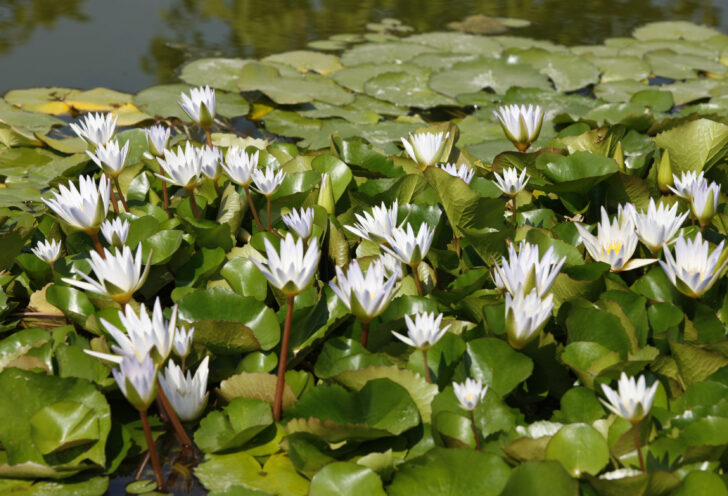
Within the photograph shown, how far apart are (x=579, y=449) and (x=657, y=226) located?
57 cm

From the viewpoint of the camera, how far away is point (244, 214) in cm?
201

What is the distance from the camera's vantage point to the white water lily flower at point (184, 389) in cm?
135

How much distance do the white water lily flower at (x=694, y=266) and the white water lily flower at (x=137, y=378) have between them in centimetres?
100

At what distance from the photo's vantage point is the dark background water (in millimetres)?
4302

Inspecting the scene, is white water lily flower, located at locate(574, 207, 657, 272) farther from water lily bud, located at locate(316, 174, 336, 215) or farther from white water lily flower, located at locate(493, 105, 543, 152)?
water lily bud, located at locate(316, 174, 336, 215)

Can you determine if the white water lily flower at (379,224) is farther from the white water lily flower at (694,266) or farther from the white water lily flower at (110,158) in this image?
the white water lily flower at (110,158)

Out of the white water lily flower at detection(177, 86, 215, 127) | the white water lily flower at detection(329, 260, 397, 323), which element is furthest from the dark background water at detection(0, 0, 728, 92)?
the white water lily flower at detection(329, 260, 397, 323)

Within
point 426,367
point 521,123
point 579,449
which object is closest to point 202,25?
point 521,123

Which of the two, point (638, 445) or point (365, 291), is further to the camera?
point (365, 291)

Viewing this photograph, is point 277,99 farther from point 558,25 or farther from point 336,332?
point 558,25

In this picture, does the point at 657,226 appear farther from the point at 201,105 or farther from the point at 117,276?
the point at 201,105

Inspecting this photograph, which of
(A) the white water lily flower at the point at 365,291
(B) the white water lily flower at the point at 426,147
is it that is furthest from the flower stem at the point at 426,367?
(B) the white water lily flower at the point at 426,147

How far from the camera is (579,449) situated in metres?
1.20

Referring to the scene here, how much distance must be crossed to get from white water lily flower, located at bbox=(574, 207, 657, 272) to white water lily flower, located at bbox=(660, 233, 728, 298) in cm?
12
